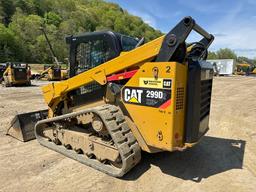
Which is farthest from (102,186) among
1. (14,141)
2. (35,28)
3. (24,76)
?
(35,28)

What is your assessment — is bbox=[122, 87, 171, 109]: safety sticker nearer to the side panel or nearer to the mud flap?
the side panel

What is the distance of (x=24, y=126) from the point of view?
20.5 feet

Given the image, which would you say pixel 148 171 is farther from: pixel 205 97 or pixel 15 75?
pixel 15 75

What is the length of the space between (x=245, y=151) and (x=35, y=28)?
65.4 m

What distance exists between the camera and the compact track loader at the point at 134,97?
396 cm

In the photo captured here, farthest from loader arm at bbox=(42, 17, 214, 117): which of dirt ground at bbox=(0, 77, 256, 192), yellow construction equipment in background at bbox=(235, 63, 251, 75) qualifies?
yellow construction equipment in background at bbox=(235, 63, 251, 75)

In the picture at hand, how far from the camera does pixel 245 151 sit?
5789 mm

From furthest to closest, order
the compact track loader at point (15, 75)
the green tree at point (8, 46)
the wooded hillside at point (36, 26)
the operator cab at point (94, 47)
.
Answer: the wooded hillside at point (36, 26)
the green tree at point (8, 46)
the compact track loader at point (15, 75)
the operator cab at point (94, 47)

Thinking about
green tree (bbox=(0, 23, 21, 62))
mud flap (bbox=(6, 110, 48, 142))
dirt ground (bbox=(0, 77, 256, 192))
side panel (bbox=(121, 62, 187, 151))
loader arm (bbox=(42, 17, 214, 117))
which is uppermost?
green tree (bbox=(0, 23, 21, 62))

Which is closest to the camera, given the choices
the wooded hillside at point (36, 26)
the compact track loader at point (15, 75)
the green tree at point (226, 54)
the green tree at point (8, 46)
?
the compact track loader at point (15, 75)

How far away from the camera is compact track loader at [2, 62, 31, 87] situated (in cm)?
2005

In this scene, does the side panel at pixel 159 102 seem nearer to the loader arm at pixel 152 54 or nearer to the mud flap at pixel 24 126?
the loader arm at pixel 152 54

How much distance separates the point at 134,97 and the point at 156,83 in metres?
0.50

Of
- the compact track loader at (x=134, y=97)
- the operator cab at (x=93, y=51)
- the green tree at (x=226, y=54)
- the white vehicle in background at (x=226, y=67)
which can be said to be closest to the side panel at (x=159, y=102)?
the compact track loader at (x=134, y=97)
